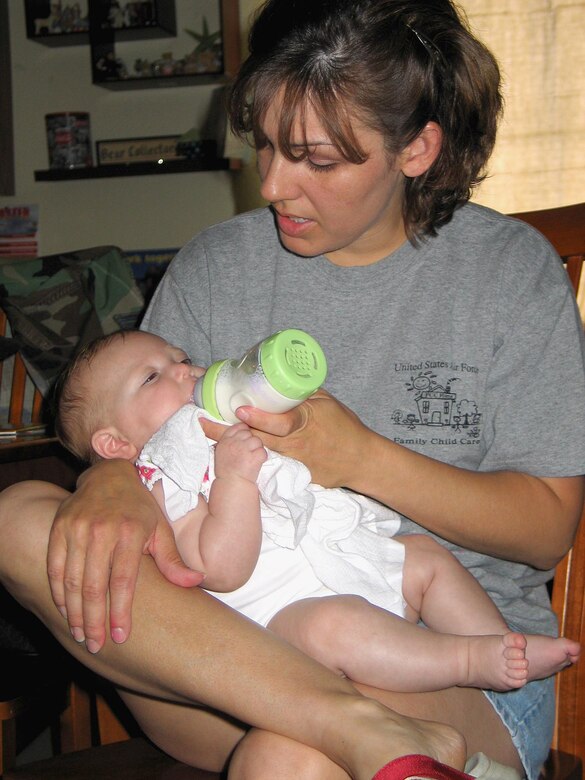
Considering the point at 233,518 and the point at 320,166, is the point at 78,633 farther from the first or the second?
the point at 320,166

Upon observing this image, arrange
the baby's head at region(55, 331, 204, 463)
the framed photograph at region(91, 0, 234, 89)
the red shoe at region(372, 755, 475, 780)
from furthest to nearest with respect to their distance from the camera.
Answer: the framed photograph at region(91, 0, 234, 89) < the baby's head at region(55, 331, 204, 463) < the red shoe at region(372, 755, 475, 780)

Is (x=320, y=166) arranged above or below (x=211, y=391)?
above

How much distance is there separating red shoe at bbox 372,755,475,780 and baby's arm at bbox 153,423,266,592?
11.3 inches

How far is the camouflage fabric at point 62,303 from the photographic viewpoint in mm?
2377

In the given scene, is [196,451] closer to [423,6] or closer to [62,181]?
[423,6]

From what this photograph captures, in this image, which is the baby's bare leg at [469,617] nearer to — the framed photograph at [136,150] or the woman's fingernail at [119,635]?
the woman's fingernail at [119,635]

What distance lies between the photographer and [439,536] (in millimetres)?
1156

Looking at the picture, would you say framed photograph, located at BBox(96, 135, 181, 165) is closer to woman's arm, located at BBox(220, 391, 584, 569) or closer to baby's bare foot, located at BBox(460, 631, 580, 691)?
woman's arm, located at BBox(220, 391, 584, 569)

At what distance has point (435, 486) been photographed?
3.45ft

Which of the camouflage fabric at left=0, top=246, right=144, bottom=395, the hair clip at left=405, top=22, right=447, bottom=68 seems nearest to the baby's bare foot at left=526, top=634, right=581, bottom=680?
the hair clip at left=405, top=22, right=447, bottom=68

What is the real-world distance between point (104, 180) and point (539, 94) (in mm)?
1675

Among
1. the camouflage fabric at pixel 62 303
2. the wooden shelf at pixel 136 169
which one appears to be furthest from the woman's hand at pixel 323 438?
the wooden shelf at pixel 136 169

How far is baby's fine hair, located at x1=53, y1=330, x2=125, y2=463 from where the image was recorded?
1137 mm

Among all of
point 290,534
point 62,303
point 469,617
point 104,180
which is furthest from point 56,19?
point 469,617
